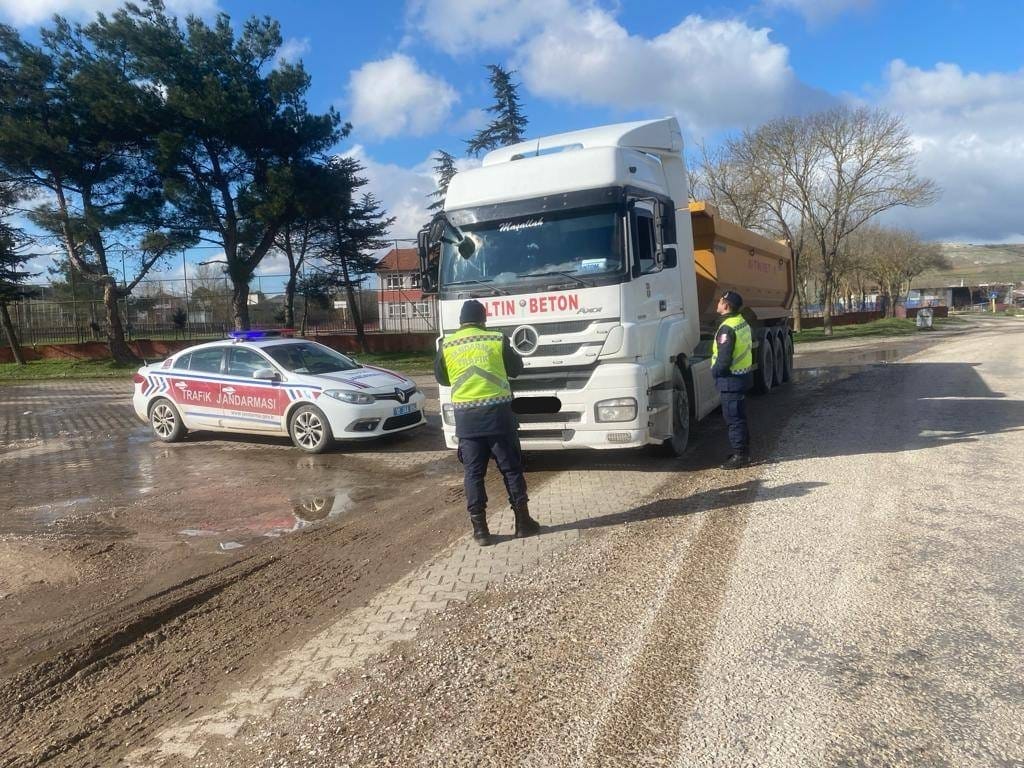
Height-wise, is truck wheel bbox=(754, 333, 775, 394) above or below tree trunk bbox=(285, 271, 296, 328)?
below

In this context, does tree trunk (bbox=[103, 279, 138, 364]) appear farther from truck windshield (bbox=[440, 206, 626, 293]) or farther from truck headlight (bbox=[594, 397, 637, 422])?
truck headlight (bbox=[594, 397, 637, 422])

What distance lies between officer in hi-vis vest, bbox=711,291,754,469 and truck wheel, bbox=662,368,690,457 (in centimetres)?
54

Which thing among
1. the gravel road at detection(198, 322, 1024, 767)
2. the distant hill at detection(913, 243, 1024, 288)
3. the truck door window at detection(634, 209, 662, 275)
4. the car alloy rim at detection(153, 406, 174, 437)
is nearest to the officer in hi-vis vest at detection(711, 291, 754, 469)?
the truck door window at detection(634, 209, 662, 275)

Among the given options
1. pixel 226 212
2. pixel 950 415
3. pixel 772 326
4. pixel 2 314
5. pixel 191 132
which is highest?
pixel 191 132

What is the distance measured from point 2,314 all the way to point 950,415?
102ft

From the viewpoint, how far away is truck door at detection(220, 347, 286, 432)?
9.94m

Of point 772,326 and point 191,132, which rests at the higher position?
point 191,132

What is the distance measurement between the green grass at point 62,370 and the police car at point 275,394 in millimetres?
16566

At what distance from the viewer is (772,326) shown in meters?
14.3

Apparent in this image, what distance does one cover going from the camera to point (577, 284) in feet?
23.4

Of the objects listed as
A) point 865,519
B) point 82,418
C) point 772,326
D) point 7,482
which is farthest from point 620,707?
point 82,418

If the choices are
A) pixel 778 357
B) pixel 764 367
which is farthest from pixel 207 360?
pixel 778 357

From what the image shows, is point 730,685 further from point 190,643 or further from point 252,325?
point 252,325

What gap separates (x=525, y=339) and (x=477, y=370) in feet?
6.12
